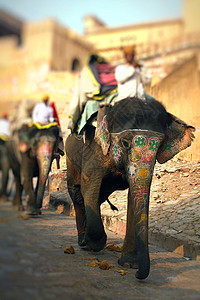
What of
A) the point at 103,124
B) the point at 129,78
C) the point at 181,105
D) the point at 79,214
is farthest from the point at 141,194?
the point at 181,105

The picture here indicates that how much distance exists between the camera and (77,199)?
4.90 metres

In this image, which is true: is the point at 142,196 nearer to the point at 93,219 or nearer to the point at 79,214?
the point at 93,219

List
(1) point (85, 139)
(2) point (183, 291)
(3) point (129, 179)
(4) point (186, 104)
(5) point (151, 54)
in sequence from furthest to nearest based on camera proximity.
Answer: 1. (5) point (151, 54)
2. (4) point (186, 104)
3. (1) point (85, 139)
4. (3) point (129, 179)
5. (2) point (183, 291)

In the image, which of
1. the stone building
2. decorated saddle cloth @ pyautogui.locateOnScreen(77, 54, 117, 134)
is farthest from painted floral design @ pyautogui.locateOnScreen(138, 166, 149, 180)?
the stone building

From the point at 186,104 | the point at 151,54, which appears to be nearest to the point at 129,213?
the point at 186,104

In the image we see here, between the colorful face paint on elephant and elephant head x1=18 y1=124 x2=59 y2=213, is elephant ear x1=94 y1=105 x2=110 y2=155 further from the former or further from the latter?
the colorful face paint on elephant

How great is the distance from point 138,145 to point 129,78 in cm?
92

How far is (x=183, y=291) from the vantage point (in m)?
3.04

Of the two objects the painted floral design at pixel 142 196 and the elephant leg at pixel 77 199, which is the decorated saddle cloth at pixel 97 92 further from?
the painted floral design at pixel 142 196

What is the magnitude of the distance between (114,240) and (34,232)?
3.53 metres

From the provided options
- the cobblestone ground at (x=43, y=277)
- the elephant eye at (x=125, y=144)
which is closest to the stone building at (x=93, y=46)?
the elephant eye at (x=125, y=144)

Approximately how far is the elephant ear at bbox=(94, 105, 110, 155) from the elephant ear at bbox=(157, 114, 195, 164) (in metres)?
0.53

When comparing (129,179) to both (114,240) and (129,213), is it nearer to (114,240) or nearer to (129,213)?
(129,213)

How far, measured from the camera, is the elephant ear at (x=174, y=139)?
390cm
